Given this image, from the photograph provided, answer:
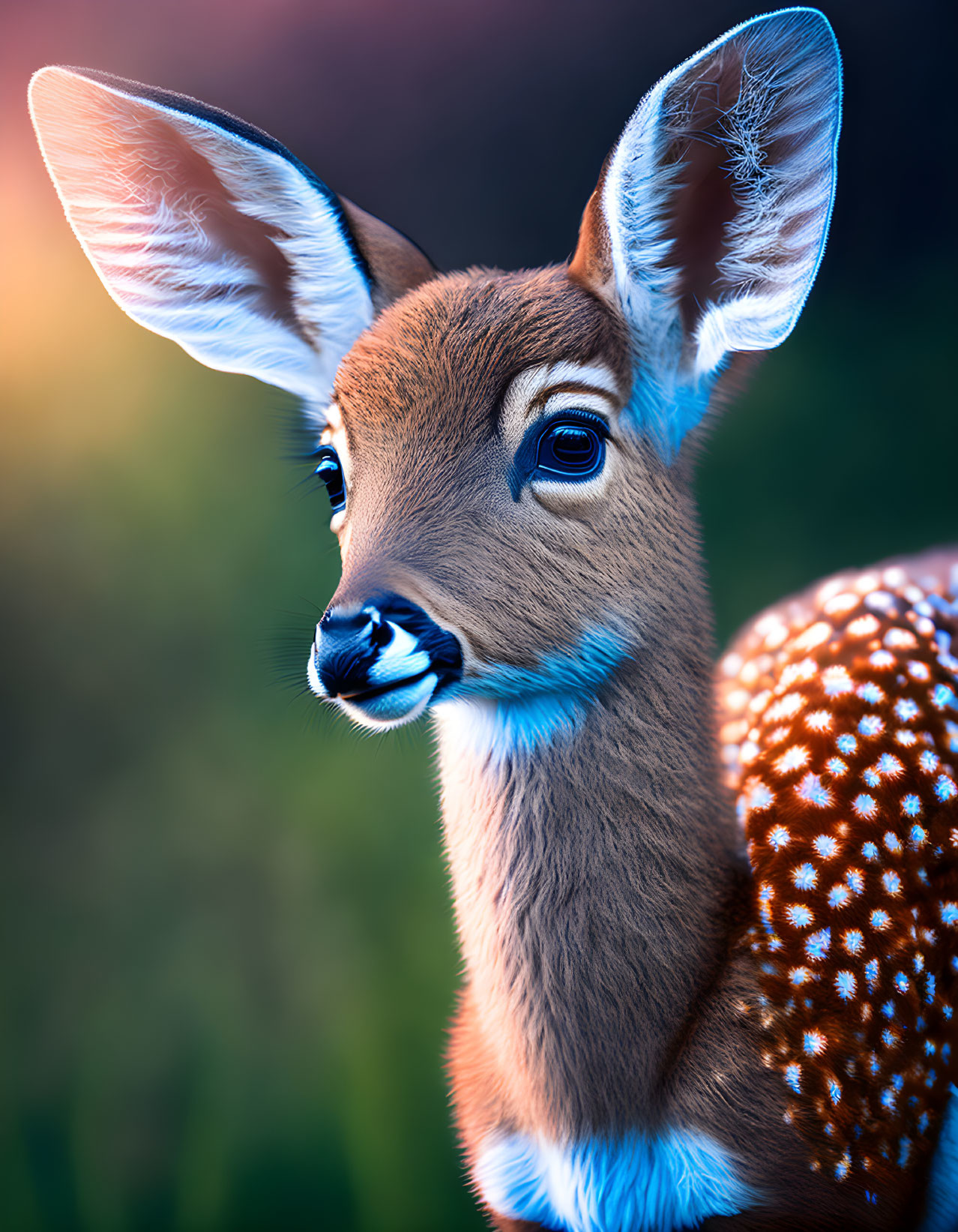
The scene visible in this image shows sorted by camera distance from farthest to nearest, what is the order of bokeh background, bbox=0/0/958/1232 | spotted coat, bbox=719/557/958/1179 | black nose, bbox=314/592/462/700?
bokeh background, bbox=0/0/958/1232
spotted coat, bbox=719/557/958/1179
black nose, bbox=314/592/462/700

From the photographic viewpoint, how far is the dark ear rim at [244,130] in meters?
0.54

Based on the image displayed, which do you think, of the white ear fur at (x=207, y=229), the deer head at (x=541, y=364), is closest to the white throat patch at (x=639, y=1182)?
the deer head at (x=541, y=364)

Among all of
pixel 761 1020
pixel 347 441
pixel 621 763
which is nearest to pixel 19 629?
pixel 347 441

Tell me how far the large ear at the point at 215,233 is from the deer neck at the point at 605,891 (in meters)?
0.31

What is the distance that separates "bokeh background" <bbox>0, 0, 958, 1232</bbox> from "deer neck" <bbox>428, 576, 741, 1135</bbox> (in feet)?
1.42

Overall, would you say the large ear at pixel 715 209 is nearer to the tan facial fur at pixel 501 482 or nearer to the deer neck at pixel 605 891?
the tan facial fur at pixel 501 482

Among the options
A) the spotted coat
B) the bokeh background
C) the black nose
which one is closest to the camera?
the black nose

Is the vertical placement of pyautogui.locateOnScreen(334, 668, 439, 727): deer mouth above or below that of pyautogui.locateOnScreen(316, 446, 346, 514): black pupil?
below

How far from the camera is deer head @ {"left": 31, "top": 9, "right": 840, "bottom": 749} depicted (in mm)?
479

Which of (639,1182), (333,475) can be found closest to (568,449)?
(333,475)

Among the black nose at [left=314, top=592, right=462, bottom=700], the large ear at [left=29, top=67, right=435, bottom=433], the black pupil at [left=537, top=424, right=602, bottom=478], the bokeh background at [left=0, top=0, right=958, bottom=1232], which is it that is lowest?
the bokeh background at [left=0, top=0, right=958, bottom=1232]

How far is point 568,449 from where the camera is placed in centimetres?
52

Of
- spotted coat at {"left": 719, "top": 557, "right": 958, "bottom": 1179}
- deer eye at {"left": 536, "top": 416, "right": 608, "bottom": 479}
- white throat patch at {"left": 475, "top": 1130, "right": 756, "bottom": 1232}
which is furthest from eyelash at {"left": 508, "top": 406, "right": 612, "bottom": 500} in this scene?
white throat patch at {"left": 475, "top": 1130, "right": 756, "bottom": 1232}

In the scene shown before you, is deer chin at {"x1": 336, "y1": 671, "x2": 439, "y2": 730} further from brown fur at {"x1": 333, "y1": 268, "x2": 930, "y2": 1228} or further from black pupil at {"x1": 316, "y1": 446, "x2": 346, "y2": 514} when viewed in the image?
black pupil at {"x1": 316, "y1": 446, "x2": 346, "y2": 514}
